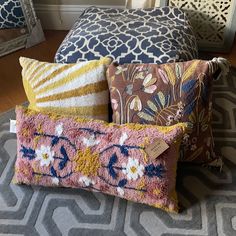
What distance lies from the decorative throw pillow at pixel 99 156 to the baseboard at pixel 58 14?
1.08 metres

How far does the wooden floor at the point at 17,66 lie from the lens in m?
1.71

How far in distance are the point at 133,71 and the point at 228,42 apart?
2.93ft

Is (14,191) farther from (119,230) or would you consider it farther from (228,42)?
(228,42)

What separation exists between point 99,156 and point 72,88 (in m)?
0.27

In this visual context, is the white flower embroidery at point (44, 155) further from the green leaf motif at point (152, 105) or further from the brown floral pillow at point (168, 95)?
the green leaf motif at point (152, 105)

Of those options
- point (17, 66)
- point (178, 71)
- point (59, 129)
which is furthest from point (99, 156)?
point (17, 66)

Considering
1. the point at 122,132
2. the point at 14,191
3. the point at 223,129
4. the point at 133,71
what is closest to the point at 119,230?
the point at 122,132

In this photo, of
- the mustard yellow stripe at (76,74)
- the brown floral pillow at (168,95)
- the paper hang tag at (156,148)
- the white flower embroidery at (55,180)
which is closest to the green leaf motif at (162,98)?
the brown floral pillow at (168,95)

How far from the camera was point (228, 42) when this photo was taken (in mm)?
1839

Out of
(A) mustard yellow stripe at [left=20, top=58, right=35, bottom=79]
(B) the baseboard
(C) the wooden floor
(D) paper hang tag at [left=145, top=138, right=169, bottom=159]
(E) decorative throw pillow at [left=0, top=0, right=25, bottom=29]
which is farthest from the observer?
(B) the baseboard

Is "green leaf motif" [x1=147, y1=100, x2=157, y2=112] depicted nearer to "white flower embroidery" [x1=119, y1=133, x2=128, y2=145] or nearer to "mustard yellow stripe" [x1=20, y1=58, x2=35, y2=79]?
"white flower embroidery" [x1=119, y1=133, x2=128, y2=145]

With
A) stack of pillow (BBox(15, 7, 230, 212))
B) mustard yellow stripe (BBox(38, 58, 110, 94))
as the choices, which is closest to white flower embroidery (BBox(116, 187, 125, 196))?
stack of pillow (BBox(15, 7, 230, 212))

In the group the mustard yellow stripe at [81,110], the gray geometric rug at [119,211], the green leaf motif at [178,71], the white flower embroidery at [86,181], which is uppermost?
the green leaf motif at [178,71]

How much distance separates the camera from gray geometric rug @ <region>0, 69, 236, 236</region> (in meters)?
1.14
